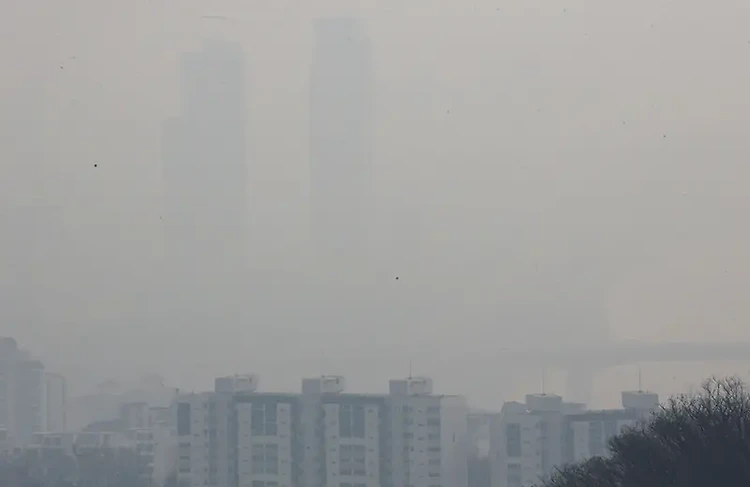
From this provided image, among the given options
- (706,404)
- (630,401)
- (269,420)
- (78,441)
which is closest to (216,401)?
(269,420)

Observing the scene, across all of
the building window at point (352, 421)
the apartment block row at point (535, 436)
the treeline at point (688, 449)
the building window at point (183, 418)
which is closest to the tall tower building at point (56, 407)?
the building window at point (183, 418)

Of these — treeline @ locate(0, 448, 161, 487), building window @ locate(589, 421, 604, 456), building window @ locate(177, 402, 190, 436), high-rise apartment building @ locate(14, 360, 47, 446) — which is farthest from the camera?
high-rise apartment building @ locate(14, 360, 47, 446)

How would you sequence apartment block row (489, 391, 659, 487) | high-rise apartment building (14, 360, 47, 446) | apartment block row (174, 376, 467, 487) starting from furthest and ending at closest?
high-rise apartment building (14, 360, 47, 446) < apartment block row (174, 376, 467, 487) < apartment block row (489, 391, 659, 487)

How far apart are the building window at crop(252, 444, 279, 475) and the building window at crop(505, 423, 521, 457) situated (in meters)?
5.17

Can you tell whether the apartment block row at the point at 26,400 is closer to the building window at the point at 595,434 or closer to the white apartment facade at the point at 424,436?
the white apartment facade at the point at 424,436

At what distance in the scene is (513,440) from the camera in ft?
80.8

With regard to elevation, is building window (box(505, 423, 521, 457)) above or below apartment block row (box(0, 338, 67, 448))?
below

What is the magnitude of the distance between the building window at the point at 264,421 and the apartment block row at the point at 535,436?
15.6 ft

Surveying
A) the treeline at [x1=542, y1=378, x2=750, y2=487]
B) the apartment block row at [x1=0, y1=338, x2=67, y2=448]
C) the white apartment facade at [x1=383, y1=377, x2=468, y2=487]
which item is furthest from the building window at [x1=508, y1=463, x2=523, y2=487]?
the treeline at [x1=542, y1=378, x2=750, y2=487]

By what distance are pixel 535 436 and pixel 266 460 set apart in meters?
6.08

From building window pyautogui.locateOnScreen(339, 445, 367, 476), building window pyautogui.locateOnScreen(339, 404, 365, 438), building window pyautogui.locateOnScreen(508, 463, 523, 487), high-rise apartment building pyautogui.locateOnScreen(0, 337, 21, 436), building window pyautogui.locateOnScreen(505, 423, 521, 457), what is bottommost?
building window pyautogui.locateOnScreen(508, 463, 523, 487)

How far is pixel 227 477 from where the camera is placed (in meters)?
27.3

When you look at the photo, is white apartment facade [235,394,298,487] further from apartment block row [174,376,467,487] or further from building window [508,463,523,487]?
building window [508,463,523,487]

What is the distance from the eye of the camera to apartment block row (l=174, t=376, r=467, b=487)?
25.6 metres
